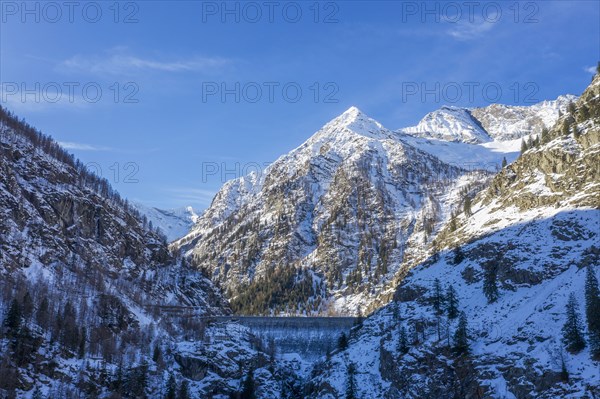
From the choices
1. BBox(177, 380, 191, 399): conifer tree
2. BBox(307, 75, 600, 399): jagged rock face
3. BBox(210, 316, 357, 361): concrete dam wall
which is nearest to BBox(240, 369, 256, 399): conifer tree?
BBox(177, 380, 191, 399): conifer tree

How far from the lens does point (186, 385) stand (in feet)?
392

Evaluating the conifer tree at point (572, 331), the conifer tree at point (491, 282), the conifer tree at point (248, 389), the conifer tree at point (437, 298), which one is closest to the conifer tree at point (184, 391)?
the conifer tree at point (248, 389)

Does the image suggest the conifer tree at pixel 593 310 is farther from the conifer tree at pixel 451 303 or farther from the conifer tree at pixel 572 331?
the conifer tree at pixel 451 303

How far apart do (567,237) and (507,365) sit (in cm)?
3265

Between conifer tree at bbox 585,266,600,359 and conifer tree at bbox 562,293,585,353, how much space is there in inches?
58.5

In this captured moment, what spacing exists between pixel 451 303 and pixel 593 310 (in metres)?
27.5

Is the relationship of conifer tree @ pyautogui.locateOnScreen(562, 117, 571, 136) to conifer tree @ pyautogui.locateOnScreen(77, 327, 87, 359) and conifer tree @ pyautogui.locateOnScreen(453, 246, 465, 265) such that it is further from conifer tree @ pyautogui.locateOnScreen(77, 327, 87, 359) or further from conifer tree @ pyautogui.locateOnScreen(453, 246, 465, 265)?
conifer tree @ pyautogui.locateOnScreen(77, 327, 87, 359)

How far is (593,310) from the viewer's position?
273 ft

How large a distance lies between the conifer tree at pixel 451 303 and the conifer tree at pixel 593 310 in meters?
24.5

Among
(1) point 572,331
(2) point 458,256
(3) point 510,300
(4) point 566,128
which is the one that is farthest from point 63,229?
(4) point 566,128

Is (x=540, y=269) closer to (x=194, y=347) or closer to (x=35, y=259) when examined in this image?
(x=194, y=347)

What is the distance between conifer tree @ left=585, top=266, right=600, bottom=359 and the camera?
7879 cm

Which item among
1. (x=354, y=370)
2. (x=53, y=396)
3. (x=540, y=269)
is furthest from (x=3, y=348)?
(x=540, y=269)

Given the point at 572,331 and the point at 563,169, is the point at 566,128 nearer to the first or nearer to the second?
the point at 563,169
